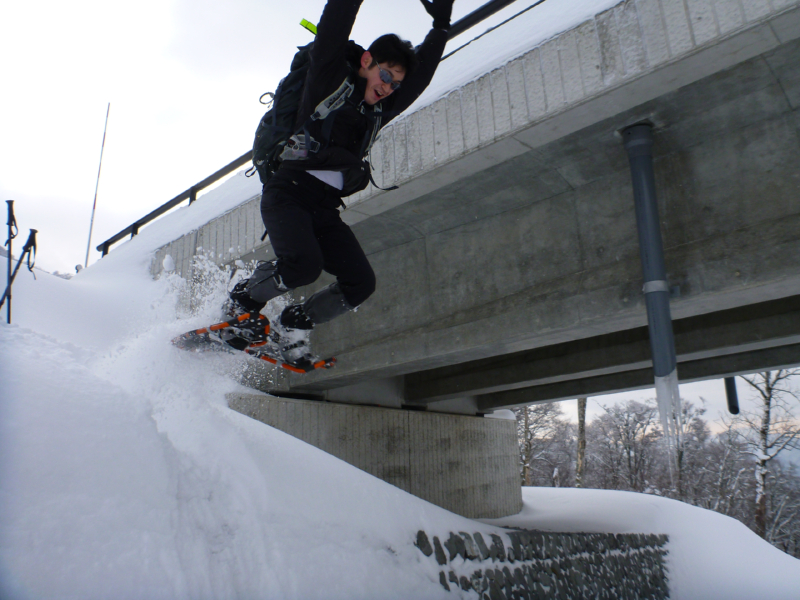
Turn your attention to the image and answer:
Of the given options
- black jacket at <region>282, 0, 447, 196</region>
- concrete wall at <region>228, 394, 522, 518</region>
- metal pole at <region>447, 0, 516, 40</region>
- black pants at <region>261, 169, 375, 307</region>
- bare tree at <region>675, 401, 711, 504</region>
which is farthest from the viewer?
bare tree at <region>675, 401, 711, 504</region>

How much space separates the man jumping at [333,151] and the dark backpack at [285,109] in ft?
0.21

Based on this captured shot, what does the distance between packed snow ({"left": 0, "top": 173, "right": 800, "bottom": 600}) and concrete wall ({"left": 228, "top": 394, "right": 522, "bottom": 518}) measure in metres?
2.08

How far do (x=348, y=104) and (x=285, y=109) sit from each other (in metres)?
0.42

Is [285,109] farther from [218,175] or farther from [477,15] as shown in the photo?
[218,175]

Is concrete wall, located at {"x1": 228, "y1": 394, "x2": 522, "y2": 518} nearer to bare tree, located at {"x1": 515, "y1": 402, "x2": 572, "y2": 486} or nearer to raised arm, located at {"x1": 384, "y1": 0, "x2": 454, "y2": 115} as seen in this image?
raised arm, located at {"x1": 384, "y1": 0, "x2": 454, "y2": 115}

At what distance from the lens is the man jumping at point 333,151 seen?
2830mm

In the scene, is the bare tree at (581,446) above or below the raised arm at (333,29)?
below

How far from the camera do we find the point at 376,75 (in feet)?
9.78

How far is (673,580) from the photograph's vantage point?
816 centimetres

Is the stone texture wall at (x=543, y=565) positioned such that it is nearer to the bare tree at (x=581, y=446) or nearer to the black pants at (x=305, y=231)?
the black pants at (x=305, y=231)

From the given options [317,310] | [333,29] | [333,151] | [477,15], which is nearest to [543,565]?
[317,310]

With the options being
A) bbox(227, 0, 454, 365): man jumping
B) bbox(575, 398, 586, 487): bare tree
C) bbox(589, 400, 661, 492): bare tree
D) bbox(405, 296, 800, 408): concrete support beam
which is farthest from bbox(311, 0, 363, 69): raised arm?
bbox(589, 400, 661, 492): bare tree

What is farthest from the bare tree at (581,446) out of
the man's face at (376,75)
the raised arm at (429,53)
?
the man's face at (376,75)

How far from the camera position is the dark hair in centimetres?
294
